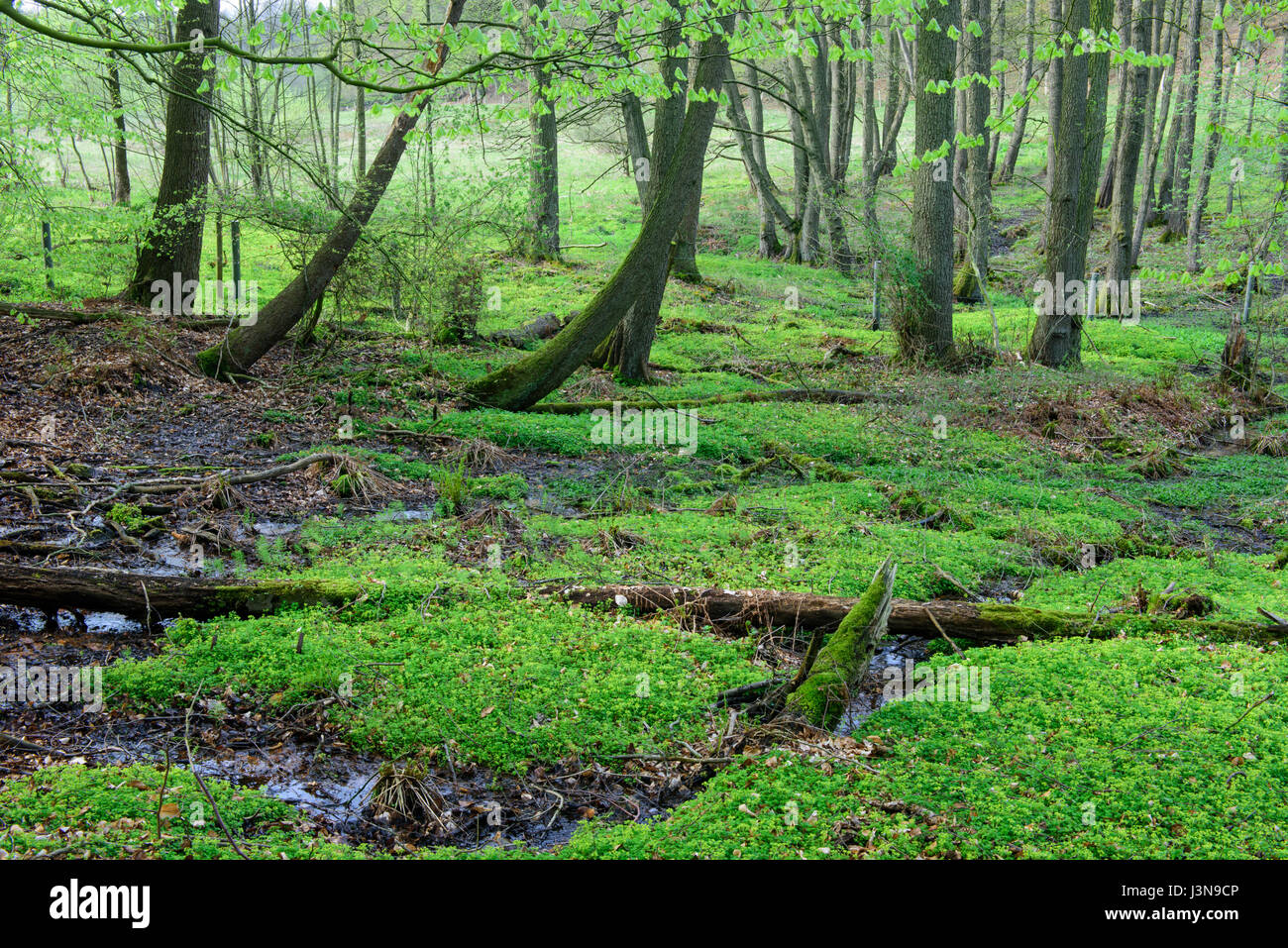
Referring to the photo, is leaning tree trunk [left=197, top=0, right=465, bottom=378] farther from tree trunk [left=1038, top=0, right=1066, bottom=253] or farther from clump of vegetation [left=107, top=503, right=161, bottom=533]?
tree trunk [left=1038, top=0, right=1066, bottom=253]

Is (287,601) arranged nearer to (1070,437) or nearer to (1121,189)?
(1070,437)

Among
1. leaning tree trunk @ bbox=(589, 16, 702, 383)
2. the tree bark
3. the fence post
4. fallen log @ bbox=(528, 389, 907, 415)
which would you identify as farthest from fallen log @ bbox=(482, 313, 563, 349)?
the tree bark

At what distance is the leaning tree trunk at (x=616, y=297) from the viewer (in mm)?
11773

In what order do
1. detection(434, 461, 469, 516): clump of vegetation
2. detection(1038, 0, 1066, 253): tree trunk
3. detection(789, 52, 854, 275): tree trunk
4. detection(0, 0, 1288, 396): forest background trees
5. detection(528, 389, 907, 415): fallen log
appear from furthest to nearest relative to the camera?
detection(789, 52, 854, 275): tree trunk, detection(1038, 0, 1066, 253): tree trunk, detection(528, 389, 907, 415): fallen log, detection(434, 461, 469, 516): clump of vegetation, detection(0, 0, 1288, 396): forest background trees

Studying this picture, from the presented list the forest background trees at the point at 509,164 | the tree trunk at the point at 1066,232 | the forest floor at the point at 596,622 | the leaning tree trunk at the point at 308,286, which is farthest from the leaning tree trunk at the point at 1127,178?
the leaning tree trunk at the point at 308,286

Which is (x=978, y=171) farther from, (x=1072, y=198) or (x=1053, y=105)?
(x=1072, y=198)

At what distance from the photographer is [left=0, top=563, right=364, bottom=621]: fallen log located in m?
5.44

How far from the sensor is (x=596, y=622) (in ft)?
20.0

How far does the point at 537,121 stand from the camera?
21.4 m

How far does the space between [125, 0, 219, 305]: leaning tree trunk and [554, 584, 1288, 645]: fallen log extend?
978 cm

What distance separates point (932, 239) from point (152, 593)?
13.7 meters

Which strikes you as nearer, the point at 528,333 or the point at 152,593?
the point at 152,593

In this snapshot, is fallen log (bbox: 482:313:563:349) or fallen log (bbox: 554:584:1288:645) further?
fallen log (bbox: 482:313:563:349)

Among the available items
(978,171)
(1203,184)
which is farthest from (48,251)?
(1203,184)
